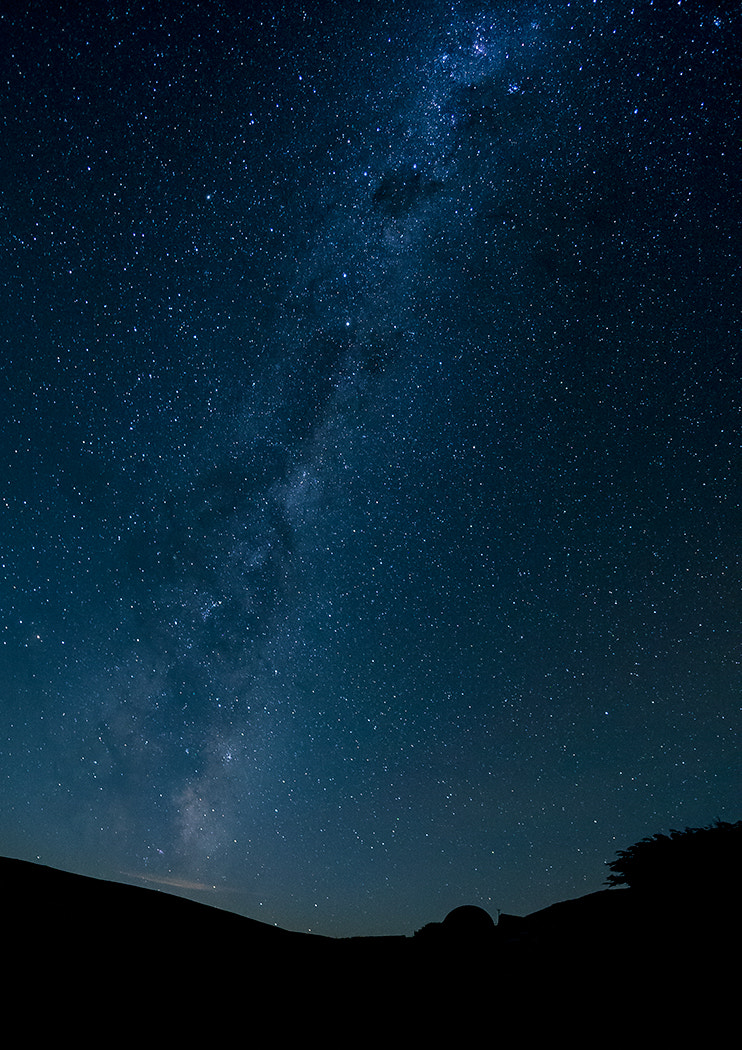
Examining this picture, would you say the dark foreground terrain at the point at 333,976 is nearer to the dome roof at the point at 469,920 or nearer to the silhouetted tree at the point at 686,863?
the silhouetted tree at the point at 686,863

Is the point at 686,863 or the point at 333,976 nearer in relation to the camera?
the point at 333,976

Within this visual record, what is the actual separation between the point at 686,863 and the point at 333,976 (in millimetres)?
5824

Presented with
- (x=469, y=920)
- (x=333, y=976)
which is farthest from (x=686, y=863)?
(x=333, y=976)

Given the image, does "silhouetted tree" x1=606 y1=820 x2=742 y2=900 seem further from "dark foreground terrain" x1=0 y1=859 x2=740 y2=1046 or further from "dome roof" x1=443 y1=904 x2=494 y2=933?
"dome roof" x1=443 y1=904 x2=494 y2=933

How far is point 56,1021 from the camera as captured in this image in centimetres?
274

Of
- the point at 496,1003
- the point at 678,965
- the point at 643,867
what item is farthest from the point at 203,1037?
the point at 643,867

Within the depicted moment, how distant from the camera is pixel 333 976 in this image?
448cm

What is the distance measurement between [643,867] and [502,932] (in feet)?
7.84

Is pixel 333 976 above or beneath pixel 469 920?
above

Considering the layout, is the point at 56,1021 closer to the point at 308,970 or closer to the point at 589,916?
the point at 308,970

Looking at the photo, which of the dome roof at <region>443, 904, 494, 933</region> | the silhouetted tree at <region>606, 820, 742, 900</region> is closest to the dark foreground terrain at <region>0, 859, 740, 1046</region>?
the silhouetted tree at <region>606, 820, 742, 900</region>

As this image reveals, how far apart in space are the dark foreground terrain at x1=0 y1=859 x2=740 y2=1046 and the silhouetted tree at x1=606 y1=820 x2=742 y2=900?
52 centimetres

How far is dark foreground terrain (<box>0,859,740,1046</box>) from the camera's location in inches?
120

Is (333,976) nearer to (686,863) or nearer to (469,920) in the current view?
(469,920)
